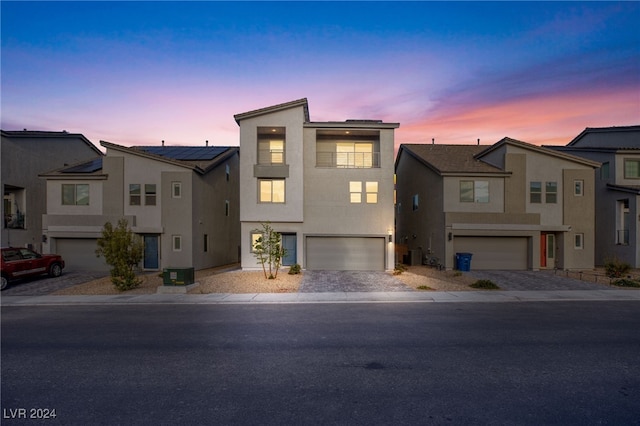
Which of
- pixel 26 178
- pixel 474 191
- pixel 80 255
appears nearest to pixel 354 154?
pixel 474 191

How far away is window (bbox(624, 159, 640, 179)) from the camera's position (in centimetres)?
2589

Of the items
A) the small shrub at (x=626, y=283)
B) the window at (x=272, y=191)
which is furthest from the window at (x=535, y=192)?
the window at (x=272, y=191)

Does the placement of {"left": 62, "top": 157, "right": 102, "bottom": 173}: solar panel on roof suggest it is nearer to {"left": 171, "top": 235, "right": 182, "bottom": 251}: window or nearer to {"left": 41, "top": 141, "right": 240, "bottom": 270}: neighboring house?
{"left": 41, "top": 141, "right": 240, "bottom": 270}: neighboring house

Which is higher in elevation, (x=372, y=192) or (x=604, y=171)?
(x=604, y=171)

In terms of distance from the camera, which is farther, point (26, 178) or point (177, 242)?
point (26, 178)

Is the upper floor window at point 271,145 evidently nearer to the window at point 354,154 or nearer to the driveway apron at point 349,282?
the window at point 354,154

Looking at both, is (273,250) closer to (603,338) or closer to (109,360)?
(109,360)

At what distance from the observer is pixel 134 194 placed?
23594 millimetres

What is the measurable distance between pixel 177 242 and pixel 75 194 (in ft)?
25.7

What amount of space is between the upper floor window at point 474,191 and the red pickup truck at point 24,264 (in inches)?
1003

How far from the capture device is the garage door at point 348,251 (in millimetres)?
23000

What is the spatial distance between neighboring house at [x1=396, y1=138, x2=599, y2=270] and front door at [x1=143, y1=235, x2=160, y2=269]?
62.3ft

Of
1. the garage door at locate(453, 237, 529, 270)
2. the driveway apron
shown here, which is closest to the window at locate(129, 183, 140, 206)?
the driveway apron

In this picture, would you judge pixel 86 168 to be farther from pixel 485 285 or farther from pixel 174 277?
pixel 485 285
